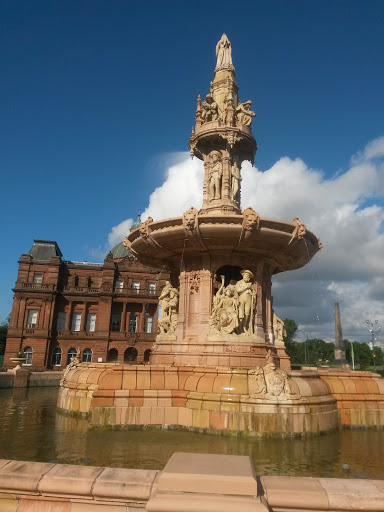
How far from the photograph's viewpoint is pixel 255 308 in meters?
13.1

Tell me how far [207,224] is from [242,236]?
1136 millimetres

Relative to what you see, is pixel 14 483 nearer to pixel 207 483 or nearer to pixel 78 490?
pixel 78 490

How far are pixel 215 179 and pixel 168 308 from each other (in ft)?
17.9

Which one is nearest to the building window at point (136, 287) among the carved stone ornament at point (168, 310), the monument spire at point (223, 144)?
the monument spire at point (223, 144)

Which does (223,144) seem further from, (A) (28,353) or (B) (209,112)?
(A) (28,353)

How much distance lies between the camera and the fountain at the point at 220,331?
31.4 feet

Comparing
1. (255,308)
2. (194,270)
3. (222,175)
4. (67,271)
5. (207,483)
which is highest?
(67,271)

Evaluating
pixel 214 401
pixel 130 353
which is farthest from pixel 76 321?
pixel 214 401

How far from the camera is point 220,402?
376 inches

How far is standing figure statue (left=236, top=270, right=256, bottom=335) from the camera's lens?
40.9 feet

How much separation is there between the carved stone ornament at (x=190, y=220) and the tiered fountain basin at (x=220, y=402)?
4075 mm

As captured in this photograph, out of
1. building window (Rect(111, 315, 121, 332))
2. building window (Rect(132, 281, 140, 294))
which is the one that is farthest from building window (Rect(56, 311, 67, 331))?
building window (Rect(132, 281, 140, 294))

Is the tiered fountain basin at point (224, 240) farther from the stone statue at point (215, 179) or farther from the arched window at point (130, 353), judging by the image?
the arched window at point (130, 353)

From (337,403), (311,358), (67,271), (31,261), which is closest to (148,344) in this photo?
(67,271)
